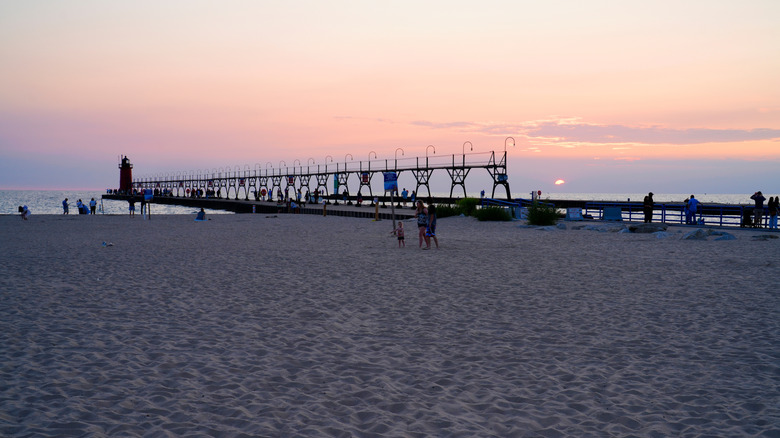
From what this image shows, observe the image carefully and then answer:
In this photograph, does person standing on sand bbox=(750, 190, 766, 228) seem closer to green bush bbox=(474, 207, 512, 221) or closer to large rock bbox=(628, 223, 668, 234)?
large rock bbox=(628, 223, 668, 234)

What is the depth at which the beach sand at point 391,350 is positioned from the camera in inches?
187

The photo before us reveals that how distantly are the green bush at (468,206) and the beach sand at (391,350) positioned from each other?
21.2m

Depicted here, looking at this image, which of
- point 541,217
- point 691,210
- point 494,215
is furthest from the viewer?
point 494,215

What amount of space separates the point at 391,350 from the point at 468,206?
29.4 m

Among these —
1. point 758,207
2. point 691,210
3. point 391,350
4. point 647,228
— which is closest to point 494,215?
point 647,228

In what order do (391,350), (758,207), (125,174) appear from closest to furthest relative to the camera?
(391,350)
(758,207)
(125,174)

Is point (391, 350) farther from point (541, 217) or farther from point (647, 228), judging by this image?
point (541, 217)

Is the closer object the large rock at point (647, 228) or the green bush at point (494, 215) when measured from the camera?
the large rock at point (647, 228)

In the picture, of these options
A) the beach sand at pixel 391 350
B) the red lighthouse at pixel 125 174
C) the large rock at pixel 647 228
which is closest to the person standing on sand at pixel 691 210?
the large rock at pixel 647 228

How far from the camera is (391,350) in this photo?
6.83 meters

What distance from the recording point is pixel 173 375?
585 centimetres

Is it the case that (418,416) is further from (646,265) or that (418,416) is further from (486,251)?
(486,251)

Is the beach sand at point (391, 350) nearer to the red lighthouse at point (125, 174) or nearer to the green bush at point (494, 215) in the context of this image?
the green bush at point (494, 215)

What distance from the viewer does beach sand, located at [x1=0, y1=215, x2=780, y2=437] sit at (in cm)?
476
